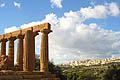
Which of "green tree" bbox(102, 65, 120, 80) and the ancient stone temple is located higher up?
the ancient stone temple

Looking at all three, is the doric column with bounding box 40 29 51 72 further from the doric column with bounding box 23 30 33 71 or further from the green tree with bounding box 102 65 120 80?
the green tree with bounding box 102 65 120 80

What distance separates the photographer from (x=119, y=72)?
48.6m

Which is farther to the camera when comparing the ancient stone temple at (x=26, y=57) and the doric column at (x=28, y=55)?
the doric column at (x=28, y=55)

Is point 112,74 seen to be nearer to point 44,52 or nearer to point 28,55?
point 44,52

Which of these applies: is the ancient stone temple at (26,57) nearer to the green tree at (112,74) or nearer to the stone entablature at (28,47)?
the stone entablature at (28,47)

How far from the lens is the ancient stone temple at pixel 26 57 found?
24217 millimetres

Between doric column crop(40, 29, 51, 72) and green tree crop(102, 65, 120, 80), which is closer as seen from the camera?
doric column crop(40, 29, 51, 72)

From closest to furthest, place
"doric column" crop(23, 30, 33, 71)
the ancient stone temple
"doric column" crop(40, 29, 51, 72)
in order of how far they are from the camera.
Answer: the ancient stone temple < "doric column" crop(23, 30, 33, 71) < "doric column" crop(40, 29, 51, 72)

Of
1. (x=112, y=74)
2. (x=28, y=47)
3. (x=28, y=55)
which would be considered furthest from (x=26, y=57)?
(x=112, y=74)

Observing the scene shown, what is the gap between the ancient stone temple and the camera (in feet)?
79.5

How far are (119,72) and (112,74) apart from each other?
174 cm

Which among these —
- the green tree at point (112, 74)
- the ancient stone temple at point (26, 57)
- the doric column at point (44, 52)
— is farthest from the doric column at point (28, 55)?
the green tree at point (112, 74)

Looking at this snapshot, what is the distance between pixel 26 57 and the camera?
2769 centimetres

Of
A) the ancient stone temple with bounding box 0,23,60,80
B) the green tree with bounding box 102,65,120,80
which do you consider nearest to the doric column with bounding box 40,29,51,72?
the ancient stone temple with bounding box 0,23,60,80
